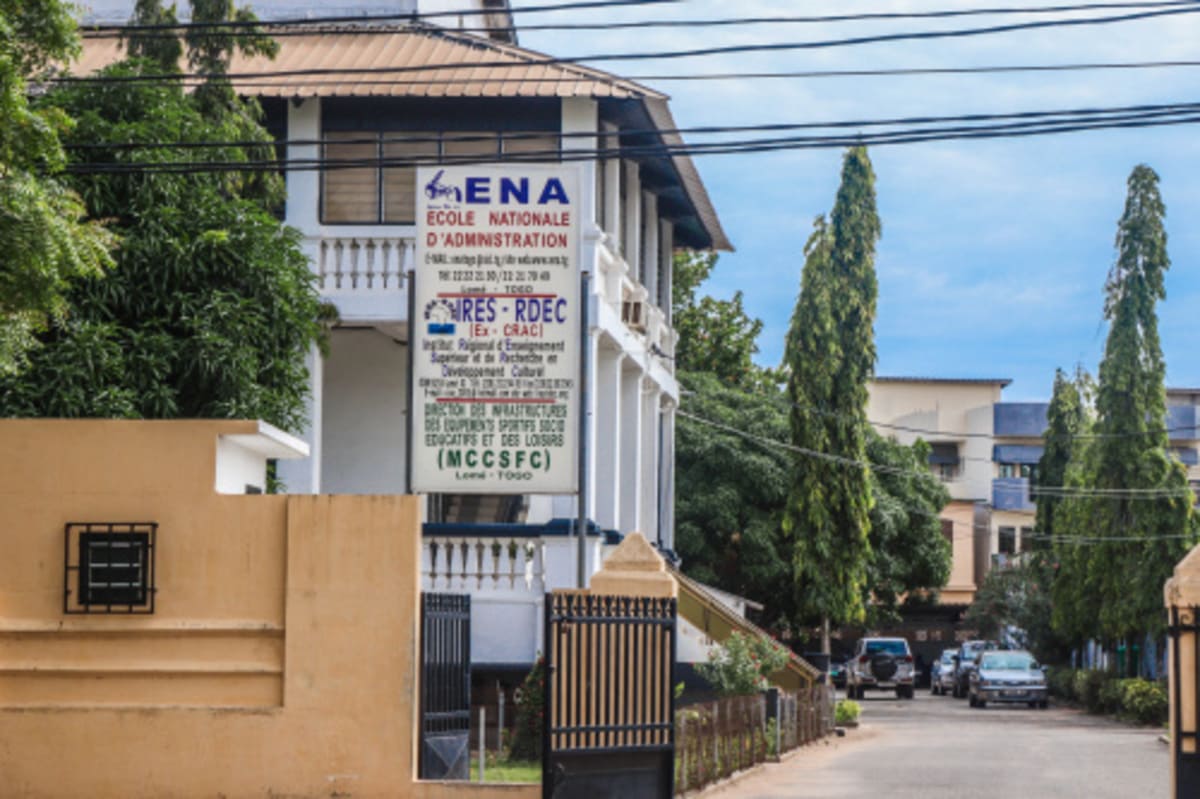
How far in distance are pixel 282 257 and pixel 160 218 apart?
4.72ft

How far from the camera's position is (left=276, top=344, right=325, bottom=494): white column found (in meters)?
25.5

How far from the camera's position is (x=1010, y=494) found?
8319cm

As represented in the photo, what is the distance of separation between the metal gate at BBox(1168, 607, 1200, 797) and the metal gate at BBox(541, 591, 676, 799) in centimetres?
475

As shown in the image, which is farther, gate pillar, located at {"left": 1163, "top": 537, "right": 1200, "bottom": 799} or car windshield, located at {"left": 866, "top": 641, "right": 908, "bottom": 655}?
car windshield, located at {"left": 866, "top": 641, "right": 908, "bottom": 655}

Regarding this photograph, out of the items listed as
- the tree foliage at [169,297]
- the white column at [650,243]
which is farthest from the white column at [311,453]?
the white column at [650,243]

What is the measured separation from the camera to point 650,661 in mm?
16141

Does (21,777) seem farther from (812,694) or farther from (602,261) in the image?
(812,694)

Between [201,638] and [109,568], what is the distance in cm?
94

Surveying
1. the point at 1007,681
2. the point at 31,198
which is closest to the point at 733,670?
the point at 31,198

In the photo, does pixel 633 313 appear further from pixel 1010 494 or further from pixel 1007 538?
pixel 1007 538

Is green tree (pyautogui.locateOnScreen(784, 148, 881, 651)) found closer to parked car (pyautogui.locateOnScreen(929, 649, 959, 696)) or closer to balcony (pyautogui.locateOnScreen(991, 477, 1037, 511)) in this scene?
parked car (pyautogui.locateOnScreen(929, 649, 959, 696))

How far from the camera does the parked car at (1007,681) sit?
1987 inches

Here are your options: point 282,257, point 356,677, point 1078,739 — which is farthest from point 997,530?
point 356,677

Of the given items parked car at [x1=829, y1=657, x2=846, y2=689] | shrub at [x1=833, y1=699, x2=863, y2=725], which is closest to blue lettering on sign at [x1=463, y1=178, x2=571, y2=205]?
shrub at [x1=833, y1=699, x2=863, y2=725]
